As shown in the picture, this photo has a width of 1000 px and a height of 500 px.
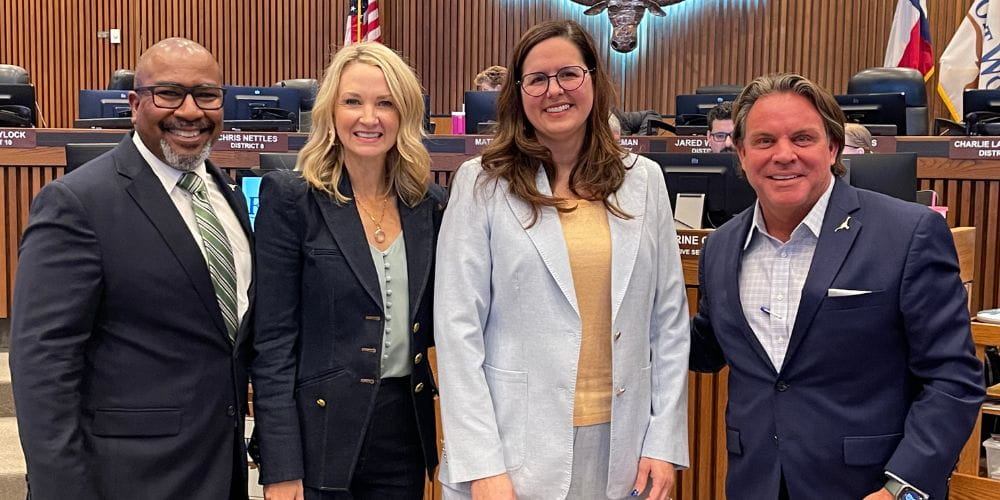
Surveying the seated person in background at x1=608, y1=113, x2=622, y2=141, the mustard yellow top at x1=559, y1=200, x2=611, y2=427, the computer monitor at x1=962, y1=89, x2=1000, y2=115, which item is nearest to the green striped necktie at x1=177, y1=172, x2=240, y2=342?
the mustard yellow top at x1=559, y1=200, x2=611, y2=427

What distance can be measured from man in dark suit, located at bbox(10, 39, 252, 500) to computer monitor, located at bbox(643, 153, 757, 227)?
1.69 metres

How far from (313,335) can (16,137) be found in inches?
149

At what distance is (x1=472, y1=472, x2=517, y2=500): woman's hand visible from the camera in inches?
61.3

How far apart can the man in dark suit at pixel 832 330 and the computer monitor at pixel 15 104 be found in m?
4.64

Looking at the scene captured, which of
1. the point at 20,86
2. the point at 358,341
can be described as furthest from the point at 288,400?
the point at 20,86

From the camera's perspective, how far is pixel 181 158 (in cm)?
168

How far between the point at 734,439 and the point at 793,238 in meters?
0.39

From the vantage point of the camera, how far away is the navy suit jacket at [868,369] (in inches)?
58.6

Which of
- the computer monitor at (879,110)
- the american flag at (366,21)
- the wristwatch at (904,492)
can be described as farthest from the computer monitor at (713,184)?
the american flag at (366,21)

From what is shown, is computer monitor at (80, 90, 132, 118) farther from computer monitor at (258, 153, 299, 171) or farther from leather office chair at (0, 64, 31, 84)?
computer monitor at (258, 153, 299, 171)

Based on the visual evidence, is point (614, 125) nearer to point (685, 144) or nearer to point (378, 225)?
point (378, 225)

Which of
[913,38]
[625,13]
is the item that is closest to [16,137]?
[625,13]

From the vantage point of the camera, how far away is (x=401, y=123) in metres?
1.75

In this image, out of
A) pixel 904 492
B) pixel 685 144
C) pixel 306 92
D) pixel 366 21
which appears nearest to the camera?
pixel 904 492
